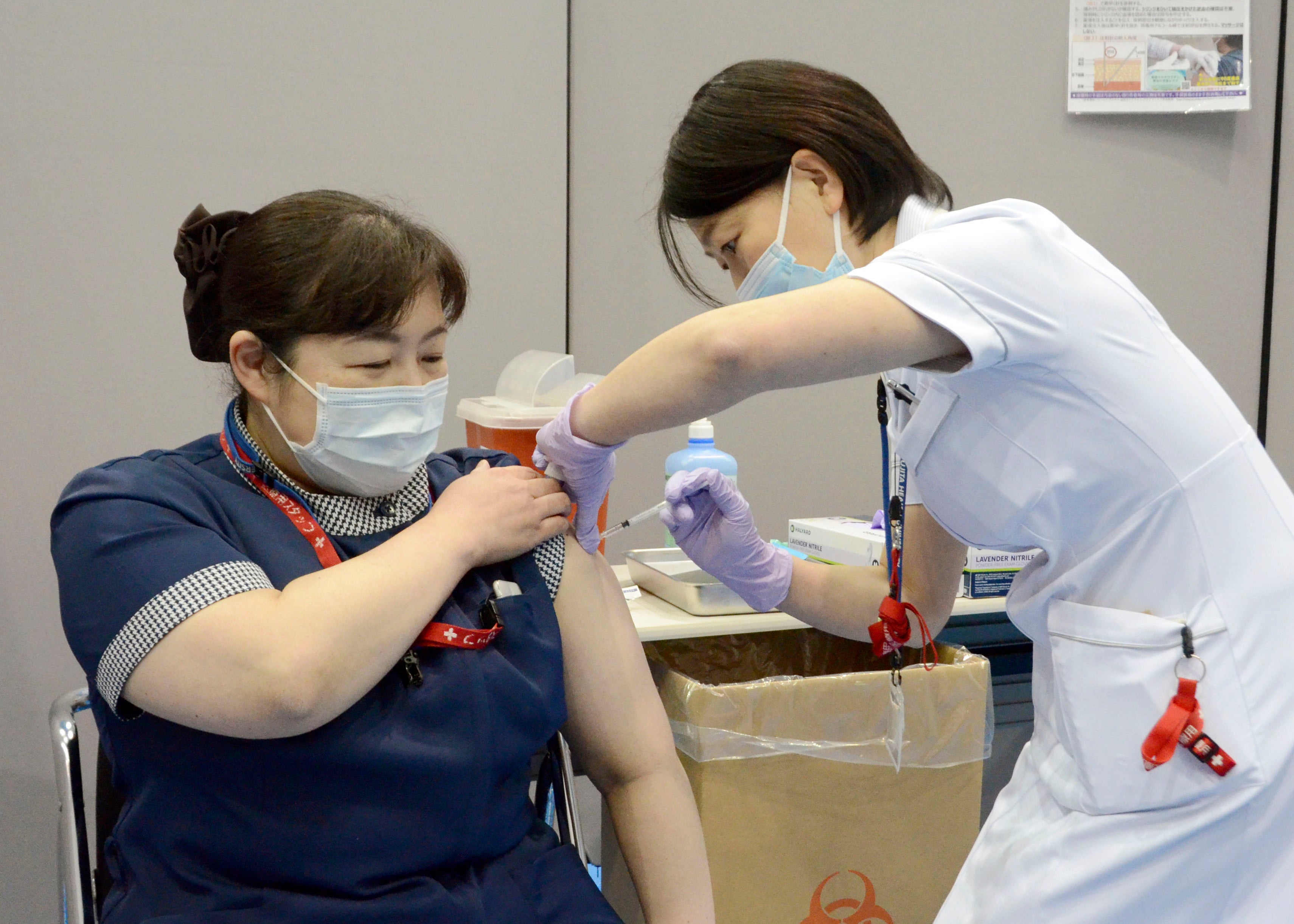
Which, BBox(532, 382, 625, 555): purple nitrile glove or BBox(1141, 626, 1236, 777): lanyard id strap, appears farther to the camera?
BBox(532, 382, 625, 555): purple nitrile glove

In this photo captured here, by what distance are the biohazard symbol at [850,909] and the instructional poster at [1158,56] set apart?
2.20 metres

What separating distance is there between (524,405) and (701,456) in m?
0.41

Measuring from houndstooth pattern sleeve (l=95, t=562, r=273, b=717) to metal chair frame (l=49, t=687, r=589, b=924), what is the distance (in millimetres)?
295

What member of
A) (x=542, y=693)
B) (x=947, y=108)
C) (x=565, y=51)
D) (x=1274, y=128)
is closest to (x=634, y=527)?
(x=565, y=51)

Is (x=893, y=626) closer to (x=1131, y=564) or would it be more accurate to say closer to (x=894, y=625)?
(x=894, y=625)

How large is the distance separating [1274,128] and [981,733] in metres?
2.28

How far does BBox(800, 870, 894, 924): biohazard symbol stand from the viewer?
183cm

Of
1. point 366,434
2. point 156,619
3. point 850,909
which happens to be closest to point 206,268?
point 366,434

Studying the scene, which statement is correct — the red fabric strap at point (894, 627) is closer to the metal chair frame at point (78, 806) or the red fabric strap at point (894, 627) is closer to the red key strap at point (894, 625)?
the red key strap at point (894, 625)

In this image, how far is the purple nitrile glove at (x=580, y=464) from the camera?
49.4 inches

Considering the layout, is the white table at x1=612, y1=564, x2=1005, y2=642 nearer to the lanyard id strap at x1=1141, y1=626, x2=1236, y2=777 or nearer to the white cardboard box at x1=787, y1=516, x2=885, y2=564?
the white cardboard box at x1=787, y1=516, x2=885, y2=564

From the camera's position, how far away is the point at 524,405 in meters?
2.17

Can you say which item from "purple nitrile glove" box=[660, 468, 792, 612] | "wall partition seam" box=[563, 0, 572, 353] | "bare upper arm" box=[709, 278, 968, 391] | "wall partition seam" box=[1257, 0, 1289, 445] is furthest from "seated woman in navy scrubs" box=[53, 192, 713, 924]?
"wall partition seam" box=[1257, 0, 1289, 445]

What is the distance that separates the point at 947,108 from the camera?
2928 mm
